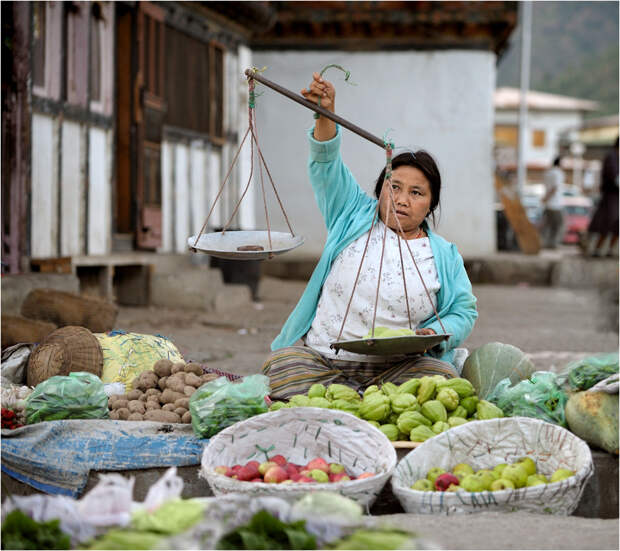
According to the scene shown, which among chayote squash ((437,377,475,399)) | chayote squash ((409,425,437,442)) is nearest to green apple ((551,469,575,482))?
chayote squash ((409,425,437,442))

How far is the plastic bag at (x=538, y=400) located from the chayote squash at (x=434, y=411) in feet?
0.92

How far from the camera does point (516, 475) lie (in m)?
2.52

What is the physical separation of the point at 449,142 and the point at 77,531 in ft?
36.7

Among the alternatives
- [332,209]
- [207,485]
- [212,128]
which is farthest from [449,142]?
[207,485]

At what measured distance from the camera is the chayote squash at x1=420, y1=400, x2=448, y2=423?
2.90m

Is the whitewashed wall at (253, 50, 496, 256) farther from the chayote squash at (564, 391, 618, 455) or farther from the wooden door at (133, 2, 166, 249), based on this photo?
the chayote squash at (564, 391, 618, 455)

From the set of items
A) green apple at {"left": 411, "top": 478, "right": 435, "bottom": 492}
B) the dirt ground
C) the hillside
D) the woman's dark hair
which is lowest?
the dirt ground

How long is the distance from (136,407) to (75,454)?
1.48 feet

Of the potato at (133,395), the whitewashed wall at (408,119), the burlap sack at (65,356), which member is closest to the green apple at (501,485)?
the potato at (133,395)

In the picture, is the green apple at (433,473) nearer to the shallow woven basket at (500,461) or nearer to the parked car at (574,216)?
the shallow woven basket at (500,461)

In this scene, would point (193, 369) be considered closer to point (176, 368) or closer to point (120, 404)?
point (176, 368)

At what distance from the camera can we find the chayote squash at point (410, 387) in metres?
3.02

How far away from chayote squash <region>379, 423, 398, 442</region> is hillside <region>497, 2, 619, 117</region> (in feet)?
236

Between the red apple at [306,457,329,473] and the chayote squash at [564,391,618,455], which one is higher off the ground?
the chayote squash at [564,391,618,455]
